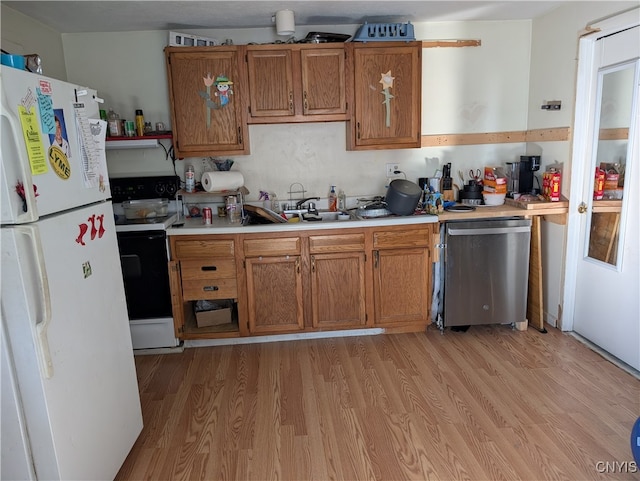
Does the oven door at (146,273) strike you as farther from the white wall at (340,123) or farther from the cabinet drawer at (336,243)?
the cabinet drawer at (336,243)

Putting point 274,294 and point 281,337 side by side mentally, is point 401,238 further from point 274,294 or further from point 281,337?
→ point 281,337

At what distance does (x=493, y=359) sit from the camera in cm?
295

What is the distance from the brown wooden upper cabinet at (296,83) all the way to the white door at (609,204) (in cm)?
166

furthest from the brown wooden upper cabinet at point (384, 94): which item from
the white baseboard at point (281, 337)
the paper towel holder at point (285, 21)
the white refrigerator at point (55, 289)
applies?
the white refrigerator at point (55, 289)

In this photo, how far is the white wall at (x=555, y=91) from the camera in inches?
120

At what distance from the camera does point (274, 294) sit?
3.22 m

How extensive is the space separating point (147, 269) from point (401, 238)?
1.82 meters

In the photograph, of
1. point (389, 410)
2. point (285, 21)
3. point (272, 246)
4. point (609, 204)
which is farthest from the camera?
point (272, 246)

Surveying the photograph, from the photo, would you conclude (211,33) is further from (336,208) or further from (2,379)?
(2,379)

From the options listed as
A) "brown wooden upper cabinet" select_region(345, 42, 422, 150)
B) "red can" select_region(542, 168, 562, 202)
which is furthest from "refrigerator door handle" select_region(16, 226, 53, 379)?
"red can" select_region(542, 168, 562, 202)

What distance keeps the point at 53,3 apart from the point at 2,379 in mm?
2353

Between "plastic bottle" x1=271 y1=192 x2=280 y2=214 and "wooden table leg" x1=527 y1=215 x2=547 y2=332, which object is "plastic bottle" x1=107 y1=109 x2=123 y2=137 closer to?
"plastic bottle" x1=271 y1=192 x2=280 y2=214

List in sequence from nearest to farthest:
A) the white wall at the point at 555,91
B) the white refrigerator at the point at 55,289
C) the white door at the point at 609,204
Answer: the white refrigerator at the point at 55,289, the white door at the point at 609,204, the white wall at the point at 555,91

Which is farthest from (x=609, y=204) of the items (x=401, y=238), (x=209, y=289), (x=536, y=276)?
(x=209, y=289)
